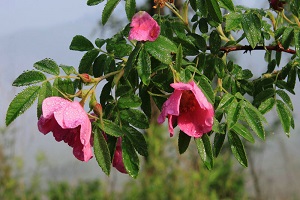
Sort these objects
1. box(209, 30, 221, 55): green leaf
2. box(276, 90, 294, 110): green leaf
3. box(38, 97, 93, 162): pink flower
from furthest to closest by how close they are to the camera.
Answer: box(276, 90, 294, 110): green leaf, box(209, 30, 221, 55): green leaf, box(38, 97, 93, 162): pink flower

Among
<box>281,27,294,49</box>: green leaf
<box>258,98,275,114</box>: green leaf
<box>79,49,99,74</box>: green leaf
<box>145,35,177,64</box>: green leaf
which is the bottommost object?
<box>258,98,275,114</box>: green leaf

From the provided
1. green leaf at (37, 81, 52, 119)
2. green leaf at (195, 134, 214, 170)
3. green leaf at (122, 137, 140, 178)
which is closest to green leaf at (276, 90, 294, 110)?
green leaf at (195, 134, 214, 170)

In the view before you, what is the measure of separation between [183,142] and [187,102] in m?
0.09

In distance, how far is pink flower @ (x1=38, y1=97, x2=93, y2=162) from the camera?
0.97 m

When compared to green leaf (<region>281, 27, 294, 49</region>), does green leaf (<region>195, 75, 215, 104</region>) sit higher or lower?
higher

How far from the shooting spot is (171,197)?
3271 mm

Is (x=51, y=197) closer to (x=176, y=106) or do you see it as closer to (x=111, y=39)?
(x=111, y=39)

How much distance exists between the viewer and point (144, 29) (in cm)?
107

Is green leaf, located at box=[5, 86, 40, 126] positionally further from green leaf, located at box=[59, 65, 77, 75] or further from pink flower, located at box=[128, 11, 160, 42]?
pink flower, located at box=[128, 11, 160, 42]

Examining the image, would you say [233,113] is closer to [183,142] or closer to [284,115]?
[183,142]

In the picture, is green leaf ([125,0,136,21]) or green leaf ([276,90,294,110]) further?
green leaf ([276,90,294,110])

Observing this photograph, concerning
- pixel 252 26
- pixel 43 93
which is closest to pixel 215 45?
pixel 252 26

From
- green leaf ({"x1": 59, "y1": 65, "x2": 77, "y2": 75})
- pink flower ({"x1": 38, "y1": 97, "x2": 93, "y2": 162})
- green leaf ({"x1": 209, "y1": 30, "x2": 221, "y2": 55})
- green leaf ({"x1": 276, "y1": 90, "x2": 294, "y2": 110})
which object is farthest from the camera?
green leaf ({"x1": 276, "y1": 90, "x2": 294, "y2": 110})

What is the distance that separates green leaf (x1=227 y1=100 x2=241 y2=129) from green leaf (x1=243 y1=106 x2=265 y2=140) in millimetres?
17
